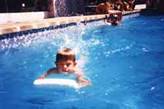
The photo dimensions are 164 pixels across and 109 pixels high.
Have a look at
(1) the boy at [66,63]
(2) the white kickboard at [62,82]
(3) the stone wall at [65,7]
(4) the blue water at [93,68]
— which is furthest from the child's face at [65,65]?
(3) the stone wall at [65,7]

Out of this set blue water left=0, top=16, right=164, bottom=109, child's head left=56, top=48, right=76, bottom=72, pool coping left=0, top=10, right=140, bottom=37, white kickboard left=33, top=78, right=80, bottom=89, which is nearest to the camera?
child's head left=56, top=48, right=76, bottom=72

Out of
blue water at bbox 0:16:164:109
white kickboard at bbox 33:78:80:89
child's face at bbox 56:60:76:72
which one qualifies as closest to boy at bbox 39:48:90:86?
child's face at bbox 56:60:76:72

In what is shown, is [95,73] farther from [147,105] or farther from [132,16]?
[132,16]

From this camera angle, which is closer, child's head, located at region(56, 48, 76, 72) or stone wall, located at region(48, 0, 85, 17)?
child's head, located at region(56, 48, 76, 72)

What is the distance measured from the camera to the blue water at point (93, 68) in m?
6.11

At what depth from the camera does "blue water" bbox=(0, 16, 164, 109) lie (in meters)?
6.11

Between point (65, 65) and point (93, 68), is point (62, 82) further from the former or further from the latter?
point (93, 68)

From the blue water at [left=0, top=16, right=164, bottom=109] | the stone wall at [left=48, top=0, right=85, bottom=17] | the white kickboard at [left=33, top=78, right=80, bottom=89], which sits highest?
the stone wall at [left=48, top=0, right=85, bottom=17]

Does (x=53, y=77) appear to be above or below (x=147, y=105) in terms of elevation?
above

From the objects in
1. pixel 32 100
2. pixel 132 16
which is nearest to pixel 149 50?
pixel 32 100

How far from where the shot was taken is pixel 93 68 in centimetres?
870

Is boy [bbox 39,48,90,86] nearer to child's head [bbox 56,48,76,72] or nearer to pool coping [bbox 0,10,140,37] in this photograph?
child's head [bbox 56,48,76,72]

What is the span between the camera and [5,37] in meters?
11.2

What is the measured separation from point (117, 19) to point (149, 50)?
544 centimetres
